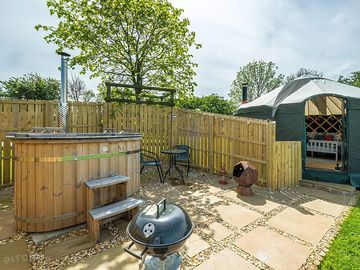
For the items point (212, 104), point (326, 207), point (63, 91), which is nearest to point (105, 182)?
point (63, 91)

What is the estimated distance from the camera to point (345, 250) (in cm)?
231

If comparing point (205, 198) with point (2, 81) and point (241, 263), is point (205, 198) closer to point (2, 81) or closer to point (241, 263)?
point (241, 263)

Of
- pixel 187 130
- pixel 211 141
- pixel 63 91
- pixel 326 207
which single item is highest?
pixel 63 91

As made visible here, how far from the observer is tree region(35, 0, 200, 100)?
6027 millimetres

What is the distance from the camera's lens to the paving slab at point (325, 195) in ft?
13.2

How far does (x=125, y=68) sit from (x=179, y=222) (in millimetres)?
6592

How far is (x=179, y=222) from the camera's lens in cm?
140

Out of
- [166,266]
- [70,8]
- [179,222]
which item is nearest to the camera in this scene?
[179,222]

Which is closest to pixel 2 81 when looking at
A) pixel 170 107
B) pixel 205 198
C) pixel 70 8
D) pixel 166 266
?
pixel 70 8

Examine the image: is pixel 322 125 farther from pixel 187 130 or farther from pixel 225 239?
pixel 225 239

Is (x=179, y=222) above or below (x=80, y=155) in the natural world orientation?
below

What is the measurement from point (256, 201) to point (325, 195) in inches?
69.0

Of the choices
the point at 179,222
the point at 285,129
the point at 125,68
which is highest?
the point at 125,68

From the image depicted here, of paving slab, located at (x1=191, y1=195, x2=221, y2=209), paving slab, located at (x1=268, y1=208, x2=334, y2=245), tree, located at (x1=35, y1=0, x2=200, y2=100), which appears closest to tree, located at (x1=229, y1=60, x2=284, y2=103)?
tree, located at (x1=35, y1=0, x2=200, y2=100)
